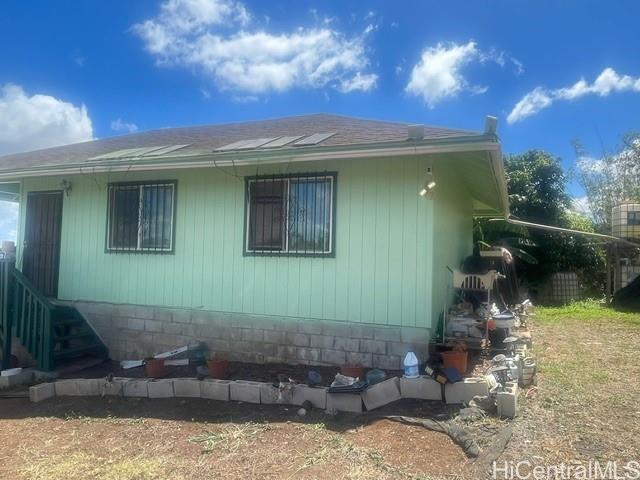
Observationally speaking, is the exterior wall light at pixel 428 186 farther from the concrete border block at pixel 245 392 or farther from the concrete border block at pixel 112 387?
the concrete border block at pixel 112 387

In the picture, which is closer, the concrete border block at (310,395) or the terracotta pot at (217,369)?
the concrete border block at (310,395)

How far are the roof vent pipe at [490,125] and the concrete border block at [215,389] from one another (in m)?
3.86

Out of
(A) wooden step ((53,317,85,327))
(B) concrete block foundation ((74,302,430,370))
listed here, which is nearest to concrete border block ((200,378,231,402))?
(B) concrete block foundation ((74,302,430,370))

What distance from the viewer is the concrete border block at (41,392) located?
5258 mm

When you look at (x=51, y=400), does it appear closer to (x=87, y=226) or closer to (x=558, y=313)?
(x=87, y=226)

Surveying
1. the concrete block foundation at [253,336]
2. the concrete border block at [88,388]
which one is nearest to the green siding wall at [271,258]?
the concrete block foundation at [253,336]

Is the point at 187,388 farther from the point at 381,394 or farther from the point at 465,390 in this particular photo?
the point at 465,390

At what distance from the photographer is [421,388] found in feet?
14.6

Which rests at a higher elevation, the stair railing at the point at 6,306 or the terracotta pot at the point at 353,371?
the stair railing at the point at 6,306

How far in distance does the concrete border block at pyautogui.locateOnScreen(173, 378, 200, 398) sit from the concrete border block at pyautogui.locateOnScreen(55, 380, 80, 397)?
1380 millimetres

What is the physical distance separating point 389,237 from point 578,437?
2.76m

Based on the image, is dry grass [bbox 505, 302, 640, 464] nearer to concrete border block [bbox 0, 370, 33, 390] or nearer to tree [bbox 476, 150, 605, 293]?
concrete border block [bbox 0, 370, 33, 390]

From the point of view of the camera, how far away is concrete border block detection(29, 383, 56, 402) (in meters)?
5.26

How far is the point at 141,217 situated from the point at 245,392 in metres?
3.56
